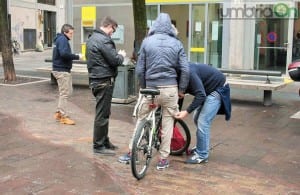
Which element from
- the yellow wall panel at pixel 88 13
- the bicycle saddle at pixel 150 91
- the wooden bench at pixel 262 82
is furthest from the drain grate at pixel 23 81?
the bicycle saddle at pixel 150 91

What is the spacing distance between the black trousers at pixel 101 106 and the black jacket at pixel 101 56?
4.5 inches

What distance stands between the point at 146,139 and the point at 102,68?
1.24m

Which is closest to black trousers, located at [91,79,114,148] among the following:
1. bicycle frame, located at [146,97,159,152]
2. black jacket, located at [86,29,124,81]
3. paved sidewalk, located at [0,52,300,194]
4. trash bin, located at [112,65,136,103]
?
black jacket, located at [86,29,124,81]

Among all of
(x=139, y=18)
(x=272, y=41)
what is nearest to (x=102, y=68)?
(x=139, y=18)

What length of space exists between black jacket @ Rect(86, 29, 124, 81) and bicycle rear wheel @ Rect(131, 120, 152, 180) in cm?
112

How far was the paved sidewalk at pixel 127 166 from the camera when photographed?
4949 millimetres

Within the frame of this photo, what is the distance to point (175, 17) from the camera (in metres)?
17.0

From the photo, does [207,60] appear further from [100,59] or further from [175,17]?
[100,59]

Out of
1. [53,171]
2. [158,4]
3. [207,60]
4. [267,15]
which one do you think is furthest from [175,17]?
[53,171]

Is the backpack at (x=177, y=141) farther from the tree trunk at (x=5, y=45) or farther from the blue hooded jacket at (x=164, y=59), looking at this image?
the tree trunk at (x=5, y=45)

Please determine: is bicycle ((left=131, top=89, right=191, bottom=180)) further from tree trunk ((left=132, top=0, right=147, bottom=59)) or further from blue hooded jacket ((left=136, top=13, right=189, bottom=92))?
tree trunk ((left=132, top=0, right=147, bottom=59))

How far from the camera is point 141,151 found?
524cm

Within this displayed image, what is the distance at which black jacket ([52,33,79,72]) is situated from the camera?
25.6ft

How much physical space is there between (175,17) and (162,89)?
39.5 ft
